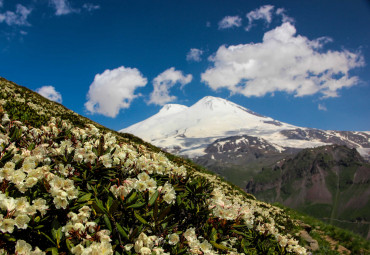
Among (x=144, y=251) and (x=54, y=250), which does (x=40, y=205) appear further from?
(x=144, y=251)

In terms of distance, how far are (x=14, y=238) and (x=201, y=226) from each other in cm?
237

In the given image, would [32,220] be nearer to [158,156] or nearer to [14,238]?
[14,238]

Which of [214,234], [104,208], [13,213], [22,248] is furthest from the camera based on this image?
[214,234]

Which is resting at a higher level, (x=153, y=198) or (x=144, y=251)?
(x=153, y=198)

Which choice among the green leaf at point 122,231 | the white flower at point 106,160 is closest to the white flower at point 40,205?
the green leaf at point 122,231

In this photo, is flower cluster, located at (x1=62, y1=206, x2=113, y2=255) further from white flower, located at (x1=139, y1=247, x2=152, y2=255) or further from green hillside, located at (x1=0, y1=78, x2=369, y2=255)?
white flower, located at (x1=139, y1=247, x2=152, y2=255)

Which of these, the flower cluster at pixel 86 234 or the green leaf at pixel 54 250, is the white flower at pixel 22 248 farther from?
the flower cluster at pixel 86 234

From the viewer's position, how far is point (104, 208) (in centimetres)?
276

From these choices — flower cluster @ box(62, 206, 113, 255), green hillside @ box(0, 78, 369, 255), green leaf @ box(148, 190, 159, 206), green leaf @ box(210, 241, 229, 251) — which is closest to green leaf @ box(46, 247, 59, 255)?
green hillside @ box(0, 78, 369, 255)

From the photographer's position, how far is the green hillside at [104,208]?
2469mm

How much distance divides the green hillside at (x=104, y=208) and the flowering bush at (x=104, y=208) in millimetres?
10

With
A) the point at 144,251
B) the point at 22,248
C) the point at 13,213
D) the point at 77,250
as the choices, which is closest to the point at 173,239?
the point at 144,251

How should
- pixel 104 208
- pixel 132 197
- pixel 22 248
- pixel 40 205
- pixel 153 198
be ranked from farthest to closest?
1. pixel 153 198
2. pixel 132 197
3. pixel 104 208
4. pixel 40 205
5. pixel 22 248

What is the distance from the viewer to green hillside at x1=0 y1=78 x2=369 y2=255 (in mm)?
2469
